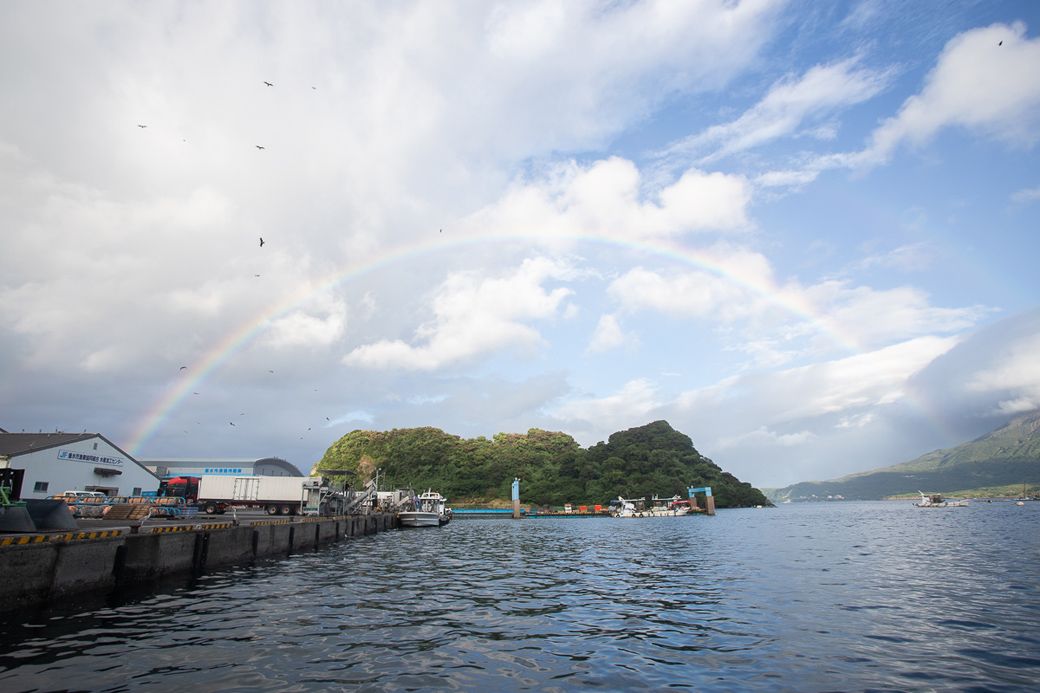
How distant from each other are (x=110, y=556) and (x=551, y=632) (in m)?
17.7

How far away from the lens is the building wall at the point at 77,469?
64.3m

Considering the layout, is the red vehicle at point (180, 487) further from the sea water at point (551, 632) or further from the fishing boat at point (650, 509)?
the fishing boat at point (650, 509)

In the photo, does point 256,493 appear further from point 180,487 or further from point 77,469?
point 180,487

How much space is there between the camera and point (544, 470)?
184 meters

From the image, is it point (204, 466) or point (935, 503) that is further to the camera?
point (935, 503)

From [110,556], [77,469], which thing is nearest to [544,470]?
[77,469]

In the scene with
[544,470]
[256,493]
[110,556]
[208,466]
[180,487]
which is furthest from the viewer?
[544,470]

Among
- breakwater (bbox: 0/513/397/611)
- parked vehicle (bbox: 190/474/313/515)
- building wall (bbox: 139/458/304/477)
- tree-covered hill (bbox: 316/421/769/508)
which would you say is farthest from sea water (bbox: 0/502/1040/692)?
tree-covered hill (bbox: 316/421/769/508)

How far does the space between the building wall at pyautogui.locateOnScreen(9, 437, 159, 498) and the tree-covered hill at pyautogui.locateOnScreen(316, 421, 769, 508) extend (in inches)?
4175

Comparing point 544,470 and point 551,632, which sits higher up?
point 544,470

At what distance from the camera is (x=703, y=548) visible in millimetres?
44531

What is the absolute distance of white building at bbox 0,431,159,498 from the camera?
207 ft

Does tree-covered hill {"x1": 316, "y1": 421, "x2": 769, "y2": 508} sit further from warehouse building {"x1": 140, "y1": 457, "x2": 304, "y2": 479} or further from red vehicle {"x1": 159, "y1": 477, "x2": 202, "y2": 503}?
red vehicle {"x1": 159, "y1": 477, "x2": 202, "y2": 503}

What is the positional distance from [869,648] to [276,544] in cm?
3652
